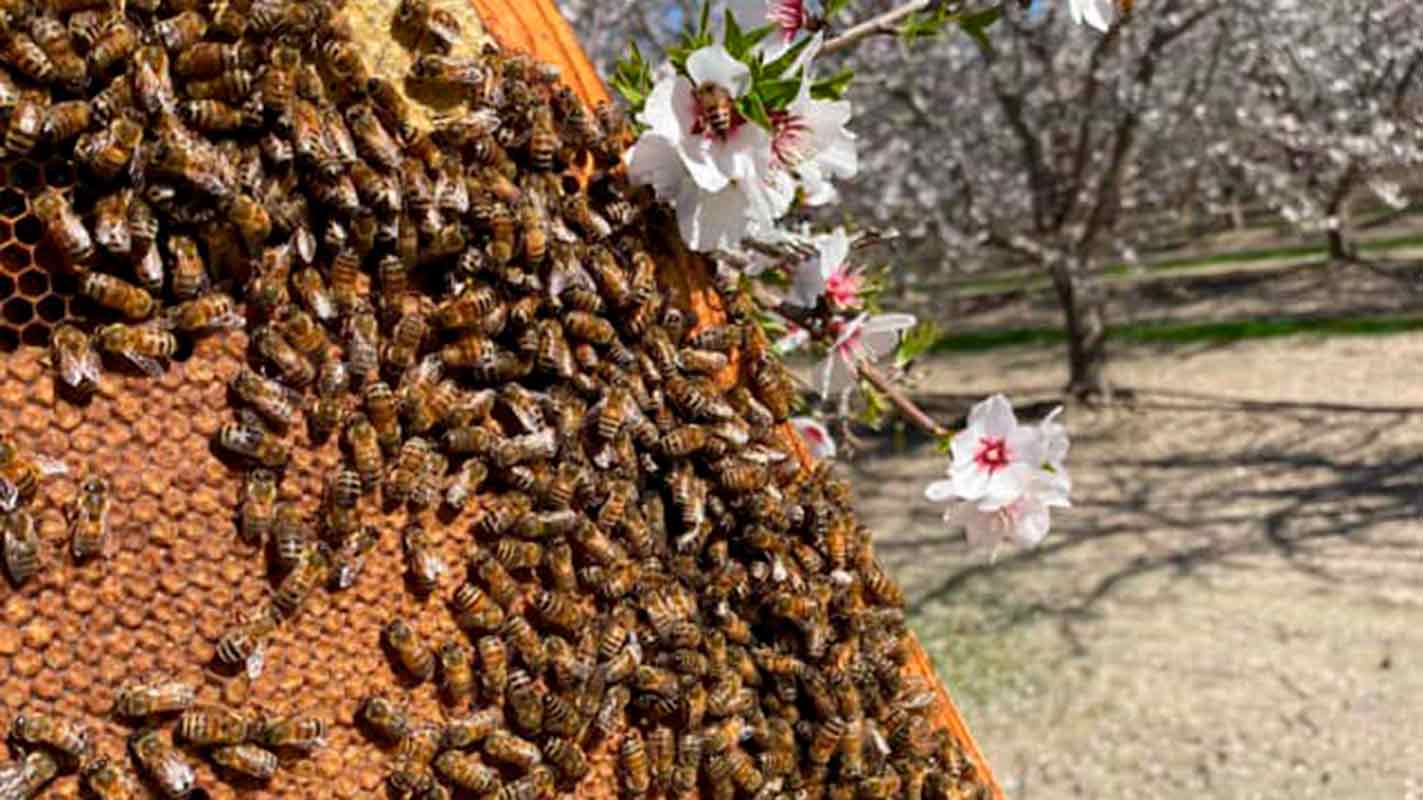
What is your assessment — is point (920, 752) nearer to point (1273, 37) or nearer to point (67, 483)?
point (67, 483)

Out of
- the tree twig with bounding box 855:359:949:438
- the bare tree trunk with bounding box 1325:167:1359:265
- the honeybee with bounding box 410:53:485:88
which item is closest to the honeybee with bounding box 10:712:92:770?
the honeybee with bounding box 410:53:485:88

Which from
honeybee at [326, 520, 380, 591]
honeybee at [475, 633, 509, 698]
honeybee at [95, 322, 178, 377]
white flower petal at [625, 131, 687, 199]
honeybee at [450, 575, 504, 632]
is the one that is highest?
white flower petal at [625, 131, 687, 199]

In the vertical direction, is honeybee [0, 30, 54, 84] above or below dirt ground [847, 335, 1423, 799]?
above

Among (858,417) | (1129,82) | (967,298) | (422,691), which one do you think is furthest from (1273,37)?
(422,691)

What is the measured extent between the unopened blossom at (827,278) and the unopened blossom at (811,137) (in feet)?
1.09

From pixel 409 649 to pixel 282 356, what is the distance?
43cm

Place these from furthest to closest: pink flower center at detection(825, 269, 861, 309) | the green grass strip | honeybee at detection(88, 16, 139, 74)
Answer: the green grass strip
pink flower center at detection(825, 269, 861, 309)
honeybee at detection(88, 16, 139, 74)

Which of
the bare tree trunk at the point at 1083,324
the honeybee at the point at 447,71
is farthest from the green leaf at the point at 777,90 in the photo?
the bare tree trunk at the point at 1083,324

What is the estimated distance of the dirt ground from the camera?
789 cm

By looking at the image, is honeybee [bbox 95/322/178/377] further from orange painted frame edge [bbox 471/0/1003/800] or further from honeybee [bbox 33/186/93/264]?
orange painted frame edge [bbox 471/0/1003/800]

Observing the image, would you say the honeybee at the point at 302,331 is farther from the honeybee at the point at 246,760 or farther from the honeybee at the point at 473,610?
the honeybee at the point at 246,760

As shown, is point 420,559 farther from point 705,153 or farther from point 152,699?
point 705,153

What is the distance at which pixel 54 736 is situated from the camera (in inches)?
59.4

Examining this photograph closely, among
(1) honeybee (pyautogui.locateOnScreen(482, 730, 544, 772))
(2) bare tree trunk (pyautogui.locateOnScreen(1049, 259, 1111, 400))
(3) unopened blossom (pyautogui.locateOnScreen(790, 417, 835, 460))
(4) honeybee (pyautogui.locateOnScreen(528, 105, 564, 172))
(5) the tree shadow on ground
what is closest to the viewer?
(1) honeybee (pyautogui.locateOnScreen(482, 730, 544, 772))
